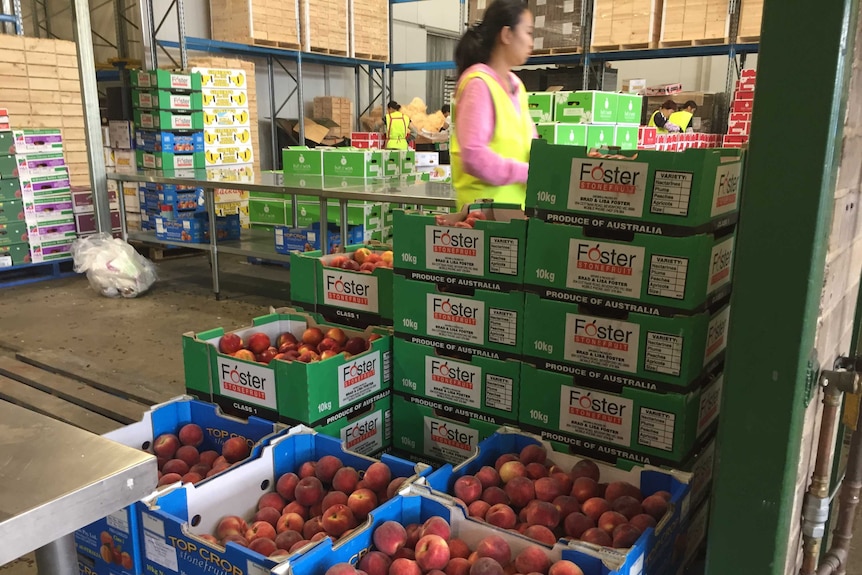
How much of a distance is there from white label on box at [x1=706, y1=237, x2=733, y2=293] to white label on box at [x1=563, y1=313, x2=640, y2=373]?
0.24 m

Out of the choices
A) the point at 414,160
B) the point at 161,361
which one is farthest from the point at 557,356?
the point at 414,160

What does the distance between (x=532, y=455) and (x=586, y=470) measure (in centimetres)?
16

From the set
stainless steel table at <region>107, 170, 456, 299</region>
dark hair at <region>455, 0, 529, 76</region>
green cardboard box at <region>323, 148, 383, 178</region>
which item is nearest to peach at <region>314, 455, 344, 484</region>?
dark hair at <region>455, 0, 529, 76</region>

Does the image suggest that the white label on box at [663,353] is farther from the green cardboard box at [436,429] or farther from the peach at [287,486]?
the peach at [287,486]

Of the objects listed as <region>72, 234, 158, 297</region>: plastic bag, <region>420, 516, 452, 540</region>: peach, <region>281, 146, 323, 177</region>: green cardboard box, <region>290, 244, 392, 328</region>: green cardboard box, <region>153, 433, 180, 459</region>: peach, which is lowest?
<region>72, 234, 158, 297</region>: plastic bag

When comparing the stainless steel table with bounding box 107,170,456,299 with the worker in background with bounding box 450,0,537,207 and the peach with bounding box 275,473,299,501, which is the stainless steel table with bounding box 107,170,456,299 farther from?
the peach with bounding box 275,473,299,501

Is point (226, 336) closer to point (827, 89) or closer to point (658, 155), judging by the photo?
point (658, 155)

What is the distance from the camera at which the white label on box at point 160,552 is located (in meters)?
1.70

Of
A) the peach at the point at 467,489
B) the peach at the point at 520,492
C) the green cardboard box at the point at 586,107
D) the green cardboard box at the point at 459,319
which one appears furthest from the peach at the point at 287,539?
the green cardboard box at the point at 586,107

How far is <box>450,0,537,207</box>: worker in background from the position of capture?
2.55 metres

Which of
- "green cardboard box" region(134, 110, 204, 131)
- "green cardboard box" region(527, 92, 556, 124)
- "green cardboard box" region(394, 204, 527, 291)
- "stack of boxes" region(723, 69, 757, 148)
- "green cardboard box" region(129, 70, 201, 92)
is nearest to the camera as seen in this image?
"green cardboard box" region(394, 204, 527, 291)

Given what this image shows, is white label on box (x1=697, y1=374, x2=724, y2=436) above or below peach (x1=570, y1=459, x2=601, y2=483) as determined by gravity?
above

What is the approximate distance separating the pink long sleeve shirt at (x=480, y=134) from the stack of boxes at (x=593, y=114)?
11.2 feet

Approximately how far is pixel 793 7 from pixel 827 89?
0.44 feet
